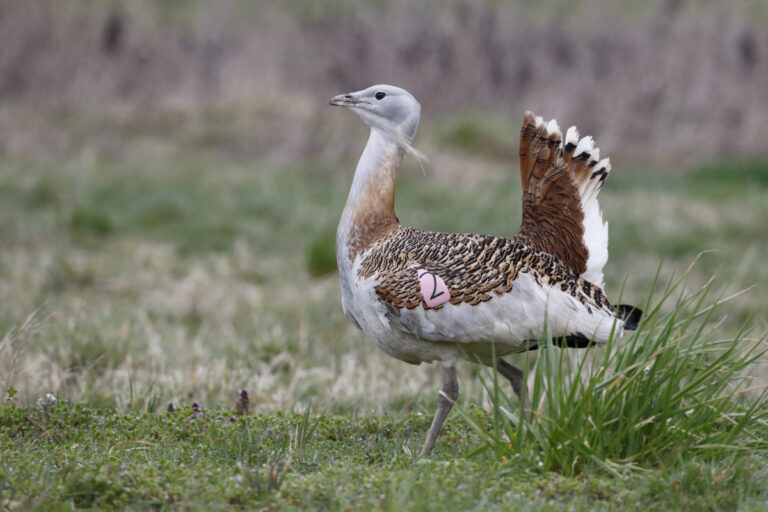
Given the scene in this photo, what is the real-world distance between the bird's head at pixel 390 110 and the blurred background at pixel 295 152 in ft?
4.86

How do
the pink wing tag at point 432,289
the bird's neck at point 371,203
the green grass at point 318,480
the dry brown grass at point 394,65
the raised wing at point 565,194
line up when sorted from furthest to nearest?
the dry brown grass at point 394,65, the raised wing at point 565,194, the bird's neck at point 371,203, the pink wing tag at point 432,289, the green grass at point 318,480

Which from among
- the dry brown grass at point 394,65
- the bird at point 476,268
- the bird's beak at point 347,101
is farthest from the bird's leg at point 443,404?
the dry brown grass at point 394,65

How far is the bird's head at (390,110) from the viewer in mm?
3711

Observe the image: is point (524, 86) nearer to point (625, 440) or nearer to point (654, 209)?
point (654, 209)

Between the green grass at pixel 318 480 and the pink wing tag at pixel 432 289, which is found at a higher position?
the pink wing tag at pixel 432 289

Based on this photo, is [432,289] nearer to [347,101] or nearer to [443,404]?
[443,404]

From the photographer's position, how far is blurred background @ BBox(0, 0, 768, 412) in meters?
5.94

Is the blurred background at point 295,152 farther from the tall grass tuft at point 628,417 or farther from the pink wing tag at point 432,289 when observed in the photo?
the tall grass tuft at point 628,417

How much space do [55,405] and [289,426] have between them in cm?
97

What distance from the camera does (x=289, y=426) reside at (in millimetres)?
3635

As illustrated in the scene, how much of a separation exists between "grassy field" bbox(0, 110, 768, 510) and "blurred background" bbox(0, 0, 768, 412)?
36 mm

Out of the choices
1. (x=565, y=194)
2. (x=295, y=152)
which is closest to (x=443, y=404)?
(x=565, y=194)

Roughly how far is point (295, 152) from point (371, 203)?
7960 millimetres

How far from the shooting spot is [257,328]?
5711 mm
